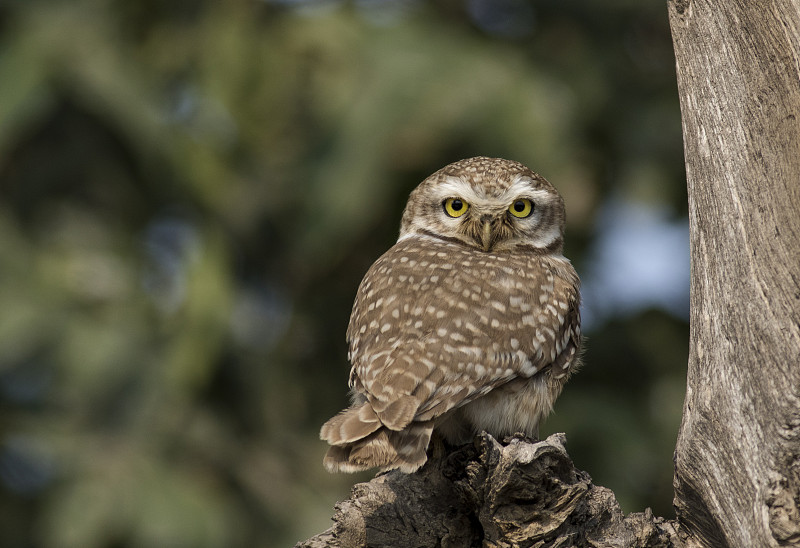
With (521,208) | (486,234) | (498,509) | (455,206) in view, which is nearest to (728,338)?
(498,509)

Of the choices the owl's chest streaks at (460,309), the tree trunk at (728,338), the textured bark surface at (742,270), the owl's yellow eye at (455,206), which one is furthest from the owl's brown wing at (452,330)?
the textured bark surface at (742,270)

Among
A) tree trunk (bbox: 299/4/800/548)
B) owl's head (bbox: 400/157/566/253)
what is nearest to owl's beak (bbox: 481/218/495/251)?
owl's head (bbox: 400/157/566/253)

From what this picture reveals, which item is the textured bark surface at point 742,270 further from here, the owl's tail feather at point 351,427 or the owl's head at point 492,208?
the owl's head at point 492,208

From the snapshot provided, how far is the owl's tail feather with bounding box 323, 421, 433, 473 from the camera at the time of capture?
3.39 metres

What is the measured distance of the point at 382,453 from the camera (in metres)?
3.40

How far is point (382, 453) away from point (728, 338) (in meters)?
1.10

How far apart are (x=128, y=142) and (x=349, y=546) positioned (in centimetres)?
526

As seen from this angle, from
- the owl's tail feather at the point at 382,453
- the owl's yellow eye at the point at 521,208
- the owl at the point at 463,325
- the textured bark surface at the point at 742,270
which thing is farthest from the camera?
the owl's yellow eye at the point at 521,208

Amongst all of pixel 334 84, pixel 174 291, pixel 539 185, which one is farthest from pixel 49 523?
pixel 539 185

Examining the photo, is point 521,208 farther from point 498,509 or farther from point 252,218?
point 252,218

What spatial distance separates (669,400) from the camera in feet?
28.4

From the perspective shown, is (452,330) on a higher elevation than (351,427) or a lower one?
higher

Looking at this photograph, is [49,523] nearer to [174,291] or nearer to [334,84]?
[174,291]

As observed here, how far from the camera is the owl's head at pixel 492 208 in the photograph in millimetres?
4676
